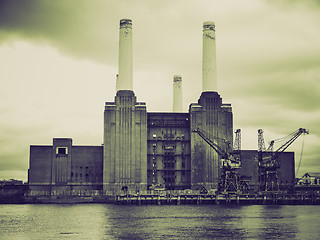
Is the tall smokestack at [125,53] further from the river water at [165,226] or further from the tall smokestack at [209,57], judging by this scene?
the river water at [165,226]

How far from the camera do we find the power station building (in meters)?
152

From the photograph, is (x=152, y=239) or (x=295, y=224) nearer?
(x=152, y=239)

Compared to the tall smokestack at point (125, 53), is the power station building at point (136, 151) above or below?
below

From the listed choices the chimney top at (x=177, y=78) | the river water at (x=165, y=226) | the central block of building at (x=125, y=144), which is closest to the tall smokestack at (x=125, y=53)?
the central block of building at (x=125, y=144)

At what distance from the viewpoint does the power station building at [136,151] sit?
15175cm

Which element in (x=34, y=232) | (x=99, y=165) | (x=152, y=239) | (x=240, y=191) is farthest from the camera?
(x=99, y=165)

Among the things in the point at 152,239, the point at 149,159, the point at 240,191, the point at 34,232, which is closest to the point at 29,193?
the point at 149,159

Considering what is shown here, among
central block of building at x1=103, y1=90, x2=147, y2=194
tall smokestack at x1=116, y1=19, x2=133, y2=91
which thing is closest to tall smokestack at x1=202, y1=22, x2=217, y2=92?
central block of building at x1=103, y1=90, x2=147, y2=194

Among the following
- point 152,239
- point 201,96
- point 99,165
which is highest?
point 201,96

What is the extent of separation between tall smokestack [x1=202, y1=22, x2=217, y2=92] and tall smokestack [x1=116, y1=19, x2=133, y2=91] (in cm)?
1862

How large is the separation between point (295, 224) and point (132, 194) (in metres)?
65.3

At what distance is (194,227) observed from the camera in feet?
266

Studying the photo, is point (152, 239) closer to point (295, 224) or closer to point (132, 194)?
point (295, 224)

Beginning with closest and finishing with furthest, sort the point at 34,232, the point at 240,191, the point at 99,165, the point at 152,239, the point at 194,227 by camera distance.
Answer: the point at 152,239 → the point at 34,232 → the point at 194,227 → the point at 240,191 → the point at 99,165
